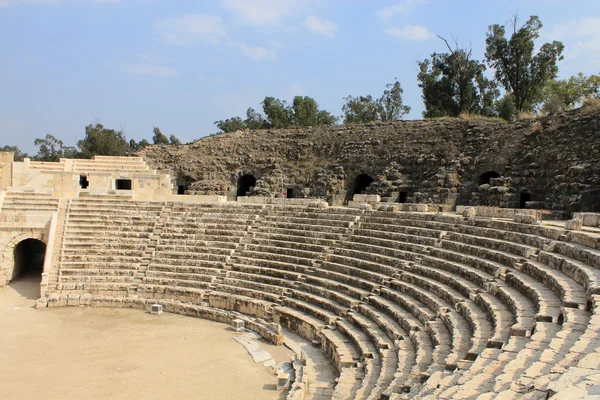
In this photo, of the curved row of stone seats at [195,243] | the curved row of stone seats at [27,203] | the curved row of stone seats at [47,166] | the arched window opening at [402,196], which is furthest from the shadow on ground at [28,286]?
the arched window opening at [402,196]

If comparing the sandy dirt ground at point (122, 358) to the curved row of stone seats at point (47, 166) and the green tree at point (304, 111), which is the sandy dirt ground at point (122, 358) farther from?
the green tree at point (304, 111)

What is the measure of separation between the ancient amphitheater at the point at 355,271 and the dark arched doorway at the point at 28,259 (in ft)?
0.27

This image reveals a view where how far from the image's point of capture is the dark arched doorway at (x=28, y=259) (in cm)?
1795

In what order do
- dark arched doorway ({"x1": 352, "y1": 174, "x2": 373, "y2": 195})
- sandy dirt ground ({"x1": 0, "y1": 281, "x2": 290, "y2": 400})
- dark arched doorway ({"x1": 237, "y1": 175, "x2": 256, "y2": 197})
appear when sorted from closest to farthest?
1. sandy dirt ground ({"x1": 0, "y1": 281, "x2": 290, "y2": 400})
2. dark arched doorway ({"x1": 352, "y1": 174, "x2": 373, "y2": 195})
3. dark arched doorway ({"x1": 237, "y1": 175, "x2": 256, "y2": 197})

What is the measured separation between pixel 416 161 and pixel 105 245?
45.0ft

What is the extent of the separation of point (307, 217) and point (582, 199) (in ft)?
28.2

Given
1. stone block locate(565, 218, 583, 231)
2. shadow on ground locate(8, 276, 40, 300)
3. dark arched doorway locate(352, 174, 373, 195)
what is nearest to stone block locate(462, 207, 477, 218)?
stone block locate(565, 218, 583, 231)

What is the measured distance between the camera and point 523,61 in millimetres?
27609

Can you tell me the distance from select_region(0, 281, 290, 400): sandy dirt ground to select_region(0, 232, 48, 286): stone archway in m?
2.66

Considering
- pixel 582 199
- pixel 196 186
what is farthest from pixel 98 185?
pixel 582 199

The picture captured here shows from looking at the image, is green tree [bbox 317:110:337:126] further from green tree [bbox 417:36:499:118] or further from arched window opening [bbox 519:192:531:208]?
arched window opening [bbox 519:192:531:208]

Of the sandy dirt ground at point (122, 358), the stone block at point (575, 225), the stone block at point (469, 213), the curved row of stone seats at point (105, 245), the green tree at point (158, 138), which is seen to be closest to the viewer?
the sandy dirt ground at point (122, 358)

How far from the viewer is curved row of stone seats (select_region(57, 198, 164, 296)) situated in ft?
51.9

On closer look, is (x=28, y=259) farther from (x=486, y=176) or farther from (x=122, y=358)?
(x=486, y=176)
